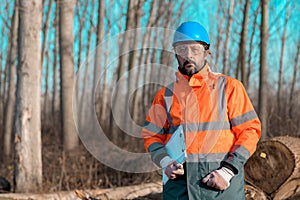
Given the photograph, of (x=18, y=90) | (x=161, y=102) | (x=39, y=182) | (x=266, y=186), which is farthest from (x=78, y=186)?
(x=161, y=102)

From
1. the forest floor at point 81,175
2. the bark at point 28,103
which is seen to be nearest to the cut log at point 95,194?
the bark at point 28,103

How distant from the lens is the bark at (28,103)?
6.12 meters

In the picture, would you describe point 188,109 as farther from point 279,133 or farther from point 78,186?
point 279,133

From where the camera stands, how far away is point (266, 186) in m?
5.07

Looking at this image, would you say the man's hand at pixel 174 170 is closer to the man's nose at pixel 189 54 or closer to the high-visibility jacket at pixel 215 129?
the high-visibility jacket at pixel 215 129

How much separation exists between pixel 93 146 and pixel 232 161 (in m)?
1.70

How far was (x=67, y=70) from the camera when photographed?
8.89 meters

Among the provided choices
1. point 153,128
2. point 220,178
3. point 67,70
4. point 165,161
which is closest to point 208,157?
point 220,178

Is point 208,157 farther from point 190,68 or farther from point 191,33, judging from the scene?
point 191,33

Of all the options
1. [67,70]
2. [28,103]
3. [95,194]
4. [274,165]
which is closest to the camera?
[274,165]

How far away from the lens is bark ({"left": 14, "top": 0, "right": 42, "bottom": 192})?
241 inches

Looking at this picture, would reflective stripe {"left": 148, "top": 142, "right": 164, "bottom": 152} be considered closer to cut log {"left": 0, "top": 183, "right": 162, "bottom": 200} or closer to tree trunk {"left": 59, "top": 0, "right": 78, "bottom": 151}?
cut log {"left": 0, "top": 183, "right": 162, "bottom": 200}

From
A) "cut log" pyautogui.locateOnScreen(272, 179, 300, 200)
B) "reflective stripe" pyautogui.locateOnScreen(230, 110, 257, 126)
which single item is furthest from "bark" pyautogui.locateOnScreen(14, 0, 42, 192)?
"reflective stripe" pyautogui.locateOnScreen(230, 110, 257, 126)

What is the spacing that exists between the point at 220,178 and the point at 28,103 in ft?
14.3
